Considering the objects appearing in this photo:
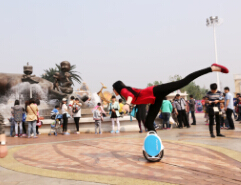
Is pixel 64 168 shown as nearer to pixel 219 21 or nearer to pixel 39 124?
pixel 39 124

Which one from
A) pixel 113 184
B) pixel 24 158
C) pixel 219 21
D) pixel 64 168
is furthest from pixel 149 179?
pixel 219 21

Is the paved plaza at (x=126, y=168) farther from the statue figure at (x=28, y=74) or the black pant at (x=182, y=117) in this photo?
the statue figure at (x=28, y=74)

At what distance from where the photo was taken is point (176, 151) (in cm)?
571

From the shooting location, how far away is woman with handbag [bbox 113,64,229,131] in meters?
4.46

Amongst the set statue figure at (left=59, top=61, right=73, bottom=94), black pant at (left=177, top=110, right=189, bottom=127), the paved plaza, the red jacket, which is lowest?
the paved plaza

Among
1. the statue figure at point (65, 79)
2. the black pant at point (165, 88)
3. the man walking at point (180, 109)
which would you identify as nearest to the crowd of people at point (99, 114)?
the man walking at point (180, 109)

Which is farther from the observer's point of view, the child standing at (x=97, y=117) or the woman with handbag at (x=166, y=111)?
the woman with handbag at (x=166, y=111)

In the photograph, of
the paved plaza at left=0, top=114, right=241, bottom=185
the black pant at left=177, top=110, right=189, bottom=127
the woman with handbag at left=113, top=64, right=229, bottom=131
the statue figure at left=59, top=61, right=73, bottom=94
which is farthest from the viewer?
the statue figure at left=59, top=61, right=73, bottom=94

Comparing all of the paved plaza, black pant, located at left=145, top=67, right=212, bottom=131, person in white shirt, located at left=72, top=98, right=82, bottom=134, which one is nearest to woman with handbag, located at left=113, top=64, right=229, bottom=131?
black pant, located at left=145, top=67, right=212, bottom=131

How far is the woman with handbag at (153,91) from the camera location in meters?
4.46

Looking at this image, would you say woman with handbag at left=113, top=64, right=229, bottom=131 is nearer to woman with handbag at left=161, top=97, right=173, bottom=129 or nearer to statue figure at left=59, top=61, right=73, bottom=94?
woman with handbag at left=161, top=97, right=173, bottom=129

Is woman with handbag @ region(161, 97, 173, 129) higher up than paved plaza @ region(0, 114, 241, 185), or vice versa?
woman with handbag @ region(161, 97, 173, 129)

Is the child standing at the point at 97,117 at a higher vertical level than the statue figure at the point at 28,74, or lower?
lower

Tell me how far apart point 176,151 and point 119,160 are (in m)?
1.53
